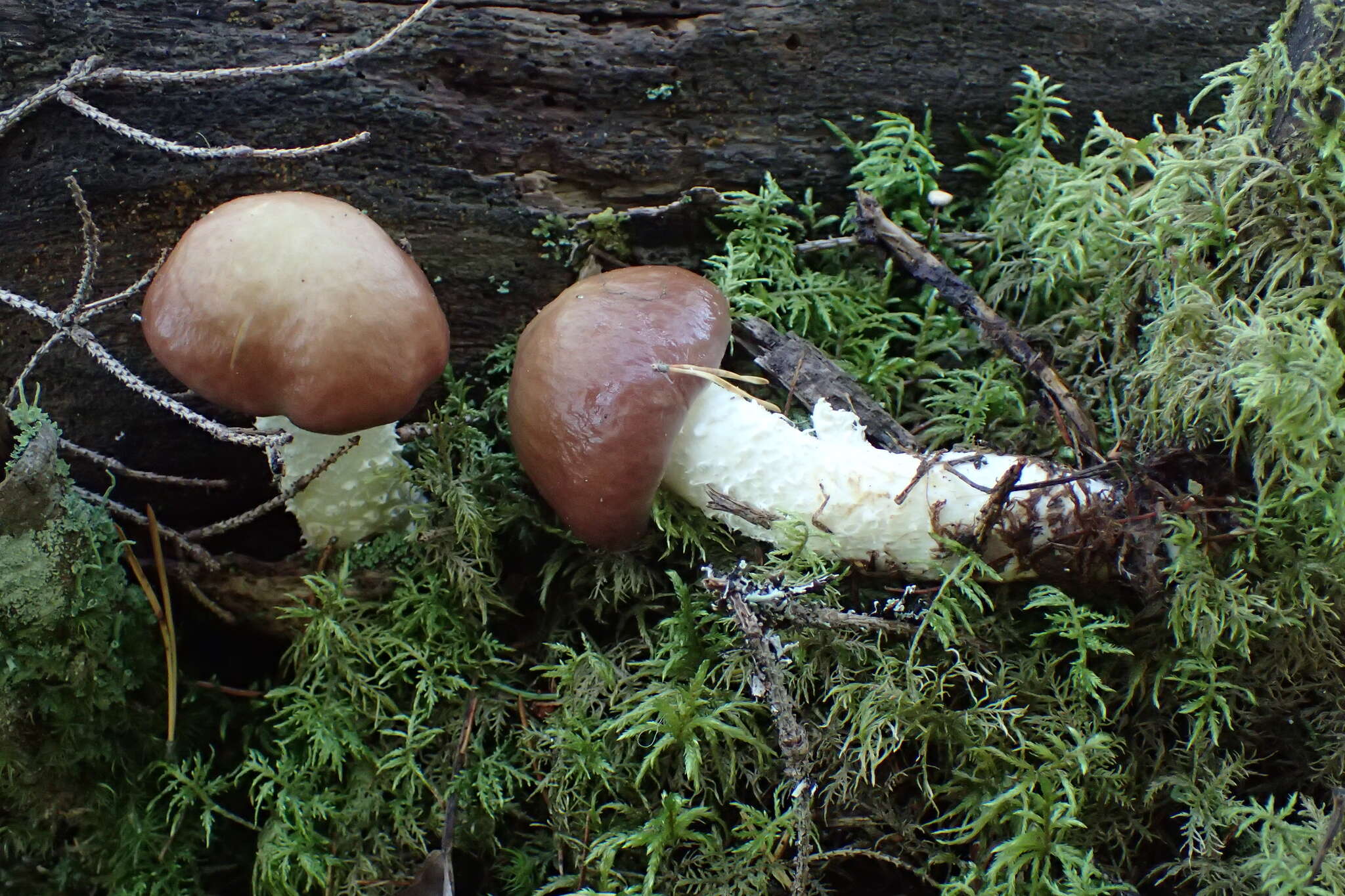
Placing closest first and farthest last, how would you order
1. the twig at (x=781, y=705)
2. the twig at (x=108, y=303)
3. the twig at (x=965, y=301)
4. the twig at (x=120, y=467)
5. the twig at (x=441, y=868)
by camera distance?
1. the twig at (x=781, y=705)
2. the twig at (x=441, y=868)
3. the twig at (x=108, y=303)
4. the twig at (x=120, y=467)
5. the twig at (x=965, y=301)

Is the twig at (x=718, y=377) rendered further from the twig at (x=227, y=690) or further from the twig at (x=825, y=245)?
the twig at (x=227, y=690)

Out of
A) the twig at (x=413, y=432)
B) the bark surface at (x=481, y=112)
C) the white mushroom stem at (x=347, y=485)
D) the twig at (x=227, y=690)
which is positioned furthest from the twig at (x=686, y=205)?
the twig at (x=227, y=690)

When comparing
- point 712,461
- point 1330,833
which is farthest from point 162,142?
point 1330,833

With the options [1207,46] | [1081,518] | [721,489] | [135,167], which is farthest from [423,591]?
[1207,46]

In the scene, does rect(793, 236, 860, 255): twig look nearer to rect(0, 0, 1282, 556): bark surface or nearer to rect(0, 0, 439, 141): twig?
rect(0, 0, 1282, 556): bark surface

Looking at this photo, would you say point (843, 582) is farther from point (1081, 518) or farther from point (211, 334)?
point (211, 334)

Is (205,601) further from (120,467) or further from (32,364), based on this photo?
→ (32,364)
